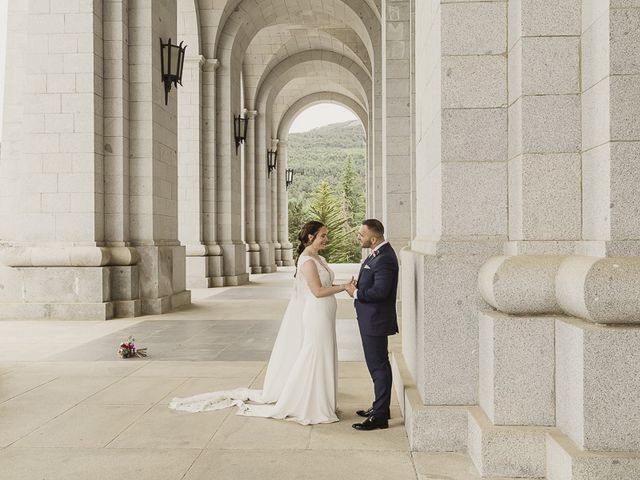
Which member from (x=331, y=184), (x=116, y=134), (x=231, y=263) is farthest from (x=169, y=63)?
(x=331, y=184)

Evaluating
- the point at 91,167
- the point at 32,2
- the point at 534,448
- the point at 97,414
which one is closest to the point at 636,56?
the point at 534,448

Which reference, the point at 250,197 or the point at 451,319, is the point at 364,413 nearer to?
the point at 451,319

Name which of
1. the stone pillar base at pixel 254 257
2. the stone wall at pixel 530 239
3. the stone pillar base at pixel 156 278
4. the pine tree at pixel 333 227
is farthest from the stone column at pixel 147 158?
the pine tree at pixel 333 227

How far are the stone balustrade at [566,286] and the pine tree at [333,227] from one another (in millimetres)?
41700

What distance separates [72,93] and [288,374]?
740 cm

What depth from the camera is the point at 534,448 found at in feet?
12.0

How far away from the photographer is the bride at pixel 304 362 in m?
4.82

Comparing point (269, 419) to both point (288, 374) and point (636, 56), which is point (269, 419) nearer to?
point (288, 374)

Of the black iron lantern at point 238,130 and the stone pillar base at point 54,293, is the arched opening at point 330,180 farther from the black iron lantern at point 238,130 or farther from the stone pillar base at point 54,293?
the stone pillar base at point 54,293

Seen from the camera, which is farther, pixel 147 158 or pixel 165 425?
pixel 147 158

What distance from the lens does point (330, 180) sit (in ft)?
283

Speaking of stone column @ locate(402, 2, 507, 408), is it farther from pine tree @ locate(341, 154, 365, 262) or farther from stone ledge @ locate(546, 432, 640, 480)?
pine tree @ locate(341, 154, 365, 262)

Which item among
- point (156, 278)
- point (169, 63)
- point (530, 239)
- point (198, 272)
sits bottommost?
point (198, 272)

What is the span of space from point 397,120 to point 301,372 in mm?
8809
